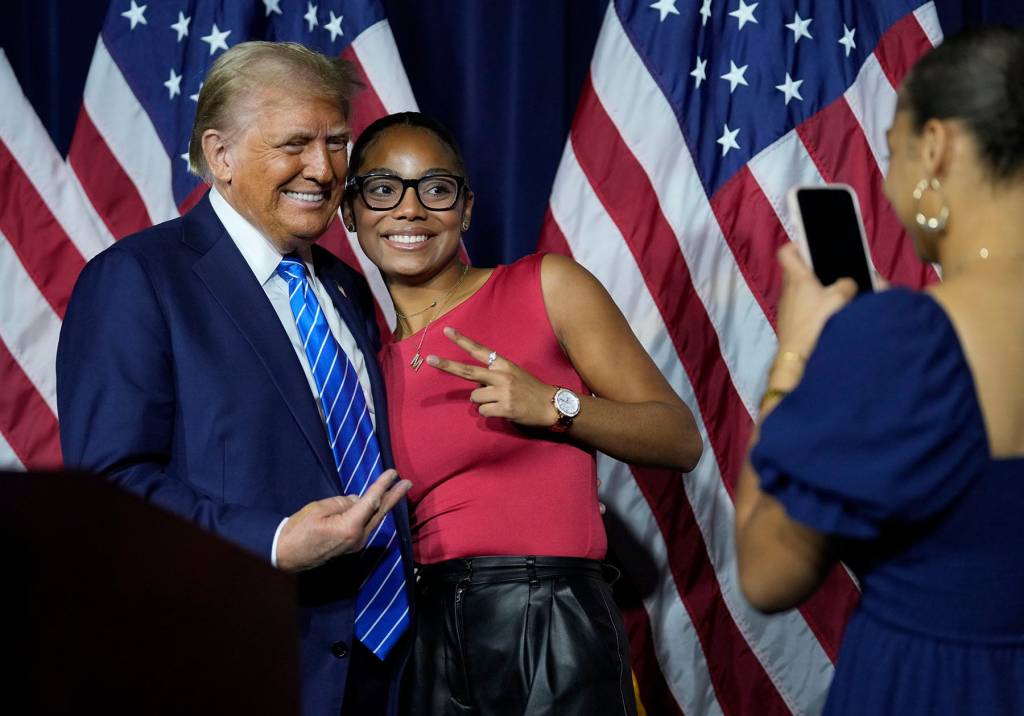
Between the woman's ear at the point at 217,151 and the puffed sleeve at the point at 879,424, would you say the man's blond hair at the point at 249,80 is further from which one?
the puffed sleeve at the point at 879,424

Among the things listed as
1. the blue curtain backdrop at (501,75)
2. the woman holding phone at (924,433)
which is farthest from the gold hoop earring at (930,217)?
the blue curtain backdrop at (501,75)

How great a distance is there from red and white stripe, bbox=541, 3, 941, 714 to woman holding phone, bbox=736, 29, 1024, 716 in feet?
4.95

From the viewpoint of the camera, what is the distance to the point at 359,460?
1942 mm

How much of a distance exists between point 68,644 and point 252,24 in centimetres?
249

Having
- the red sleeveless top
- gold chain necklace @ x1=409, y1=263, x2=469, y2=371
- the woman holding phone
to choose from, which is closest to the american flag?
gold chain necklace @ x1=409, y1=263, x2=469, y2=371

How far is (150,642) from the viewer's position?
2.76ft

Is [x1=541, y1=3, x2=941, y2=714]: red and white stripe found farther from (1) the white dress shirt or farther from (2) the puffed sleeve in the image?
(2) the puffed sleeve

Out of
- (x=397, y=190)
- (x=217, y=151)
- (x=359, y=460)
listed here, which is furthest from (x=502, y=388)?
(x=217, y=151)

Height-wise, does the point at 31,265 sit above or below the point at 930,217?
below

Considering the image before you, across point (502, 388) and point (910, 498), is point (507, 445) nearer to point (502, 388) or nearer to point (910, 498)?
point (502, 388)

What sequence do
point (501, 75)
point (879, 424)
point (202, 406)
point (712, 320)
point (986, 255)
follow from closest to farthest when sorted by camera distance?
point (879, 424)
point (986, 255)
point (202, 406)
point (712, 320)
point (501, 75)

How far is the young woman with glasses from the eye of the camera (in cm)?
195

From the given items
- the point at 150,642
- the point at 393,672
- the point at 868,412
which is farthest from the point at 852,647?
the point at 393,672

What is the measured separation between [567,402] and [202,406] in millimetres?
579
